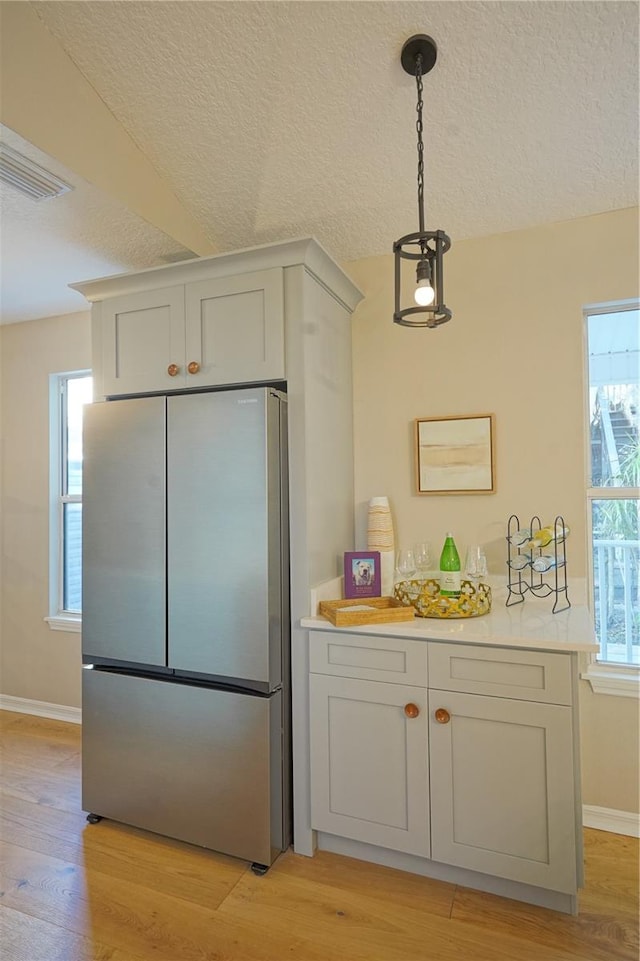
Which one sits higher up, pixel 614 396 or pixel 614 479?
pixel 614 396

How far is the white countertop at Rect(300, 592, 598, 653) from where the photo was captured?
1.72 meters

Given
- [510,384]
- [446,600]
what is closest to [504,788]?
[446,600]

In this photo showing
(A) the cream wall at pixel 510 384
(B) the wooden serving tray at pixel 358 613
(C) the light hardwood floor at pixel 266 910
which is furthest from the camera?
(A) the cream wall at pixel 510 384

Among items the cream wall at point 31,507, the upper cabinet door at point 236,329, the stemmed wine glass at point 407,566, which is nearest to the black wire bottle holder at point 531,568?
the stemmed wine glass at point 407,566

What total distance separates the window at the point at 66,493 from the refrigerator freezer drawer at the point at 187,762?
4.42 ft

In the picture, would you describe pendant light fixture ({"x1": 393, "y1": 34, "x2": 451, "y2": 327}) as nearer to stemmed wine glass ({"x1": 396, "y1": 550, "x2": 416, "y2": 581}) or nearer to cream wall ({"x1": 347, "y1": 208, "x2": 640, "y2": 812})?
cream wall ({"x1": 347, "y1": 208, "x2": 640, "y2": 812})

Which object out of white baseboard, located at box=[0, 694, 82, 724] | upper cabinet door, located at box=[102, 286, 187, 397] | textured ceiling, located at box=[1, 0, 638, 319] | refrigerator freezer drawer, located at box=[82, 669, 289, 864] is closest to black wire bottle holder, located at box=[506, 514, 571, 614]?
refrigerator freezer drawer, located at box=[82, 669, 289, 864]

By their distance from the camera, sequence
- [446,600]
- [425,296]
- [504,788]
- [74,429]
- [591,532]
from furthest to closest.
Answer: [74,429] < [591,532] < [446,600] < [504,788] < [425,296]

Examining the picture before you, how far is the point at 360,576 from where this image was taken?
7.42 feet

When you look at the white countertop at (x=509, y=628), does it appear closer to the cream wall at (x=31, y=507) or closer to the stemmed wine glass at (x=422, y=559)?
the stemmed wine glass at (x=422, y=559)

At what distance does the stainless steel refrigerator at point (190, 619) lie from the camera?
2.02 metres

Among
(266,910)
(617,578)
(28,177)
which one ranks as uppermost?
(28,177)

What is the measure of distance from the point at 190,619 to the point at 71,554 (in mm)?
1816

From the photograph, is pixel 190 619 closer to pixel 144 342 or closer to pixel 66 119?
pixel 144 342
